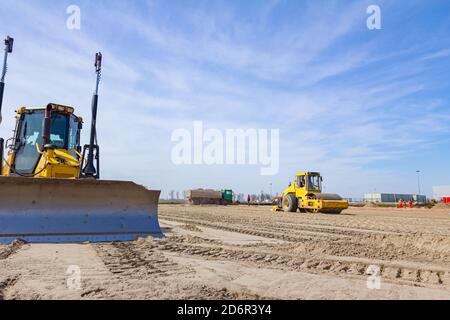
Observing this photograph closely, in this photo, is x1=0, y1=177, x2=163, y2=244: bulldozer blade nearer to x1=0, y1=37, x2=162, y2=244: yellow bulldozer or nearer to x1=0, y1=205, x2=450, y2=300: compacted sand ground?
x1=0, y1=37, x2=162, y2=244: yellow bulldozer

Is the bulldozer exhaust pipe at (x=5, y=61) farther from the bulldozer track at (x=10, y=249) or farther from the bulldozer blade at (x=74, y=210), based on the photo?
the bulldozer track at (x=10, y=249)

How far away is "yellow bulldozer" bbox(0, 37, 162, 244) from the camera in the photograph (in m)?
5.24

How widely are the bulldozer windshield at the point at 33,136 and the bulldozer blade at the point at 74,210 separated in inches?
60.7

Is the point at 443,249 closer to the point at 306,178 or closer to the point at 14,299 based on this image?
the point at 14,299

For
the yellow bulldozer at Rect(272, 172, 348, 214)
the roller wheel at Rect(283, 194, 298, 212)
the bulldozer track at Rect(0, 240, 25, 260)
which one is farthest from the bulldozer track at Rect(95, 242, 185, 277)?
the roller wheel at Rect(283, 194, 298, 212)

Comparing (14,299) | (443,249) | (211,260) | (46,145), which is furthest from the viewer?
(46,145)

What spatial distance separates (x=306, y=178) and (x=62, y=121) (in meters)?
14.2

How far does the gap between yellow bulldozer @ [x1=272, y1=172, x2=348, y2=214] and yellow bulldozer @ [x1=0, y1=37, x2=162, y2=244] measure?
12.9m

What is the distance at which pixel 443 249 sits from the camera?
17.5 feet

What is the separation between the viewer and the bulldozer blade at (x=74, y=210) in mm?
5184

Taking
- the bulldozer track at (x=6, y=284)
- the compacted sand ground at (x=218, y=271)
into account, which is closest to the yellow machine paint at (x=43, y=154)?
the compacted sand ground at (x=218, y=271)
